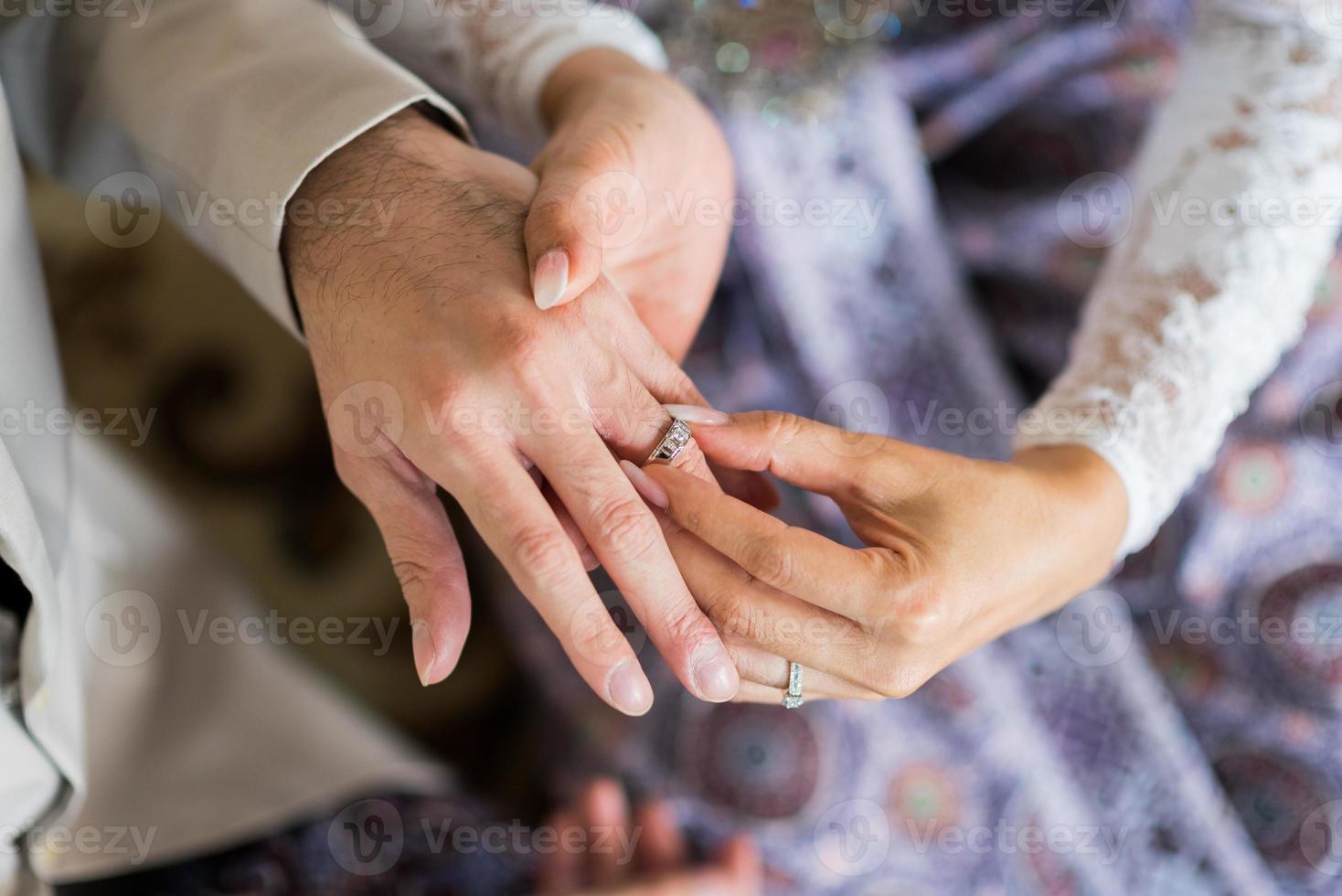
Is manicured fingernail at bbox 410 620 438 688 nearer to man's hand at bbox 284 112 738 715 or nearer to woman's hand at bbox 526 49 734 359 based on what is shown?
man's hand at bbox 284 112 738 715

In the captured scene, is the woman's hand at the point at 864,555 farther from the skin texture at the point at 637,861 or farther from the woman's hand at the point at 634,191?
the skin texture at the point at 637,861

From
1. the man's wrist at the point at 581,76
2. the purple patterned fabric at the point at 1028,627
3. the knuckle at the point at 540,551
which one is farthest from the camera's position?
the purple patterned fabric at the point at 1028,627

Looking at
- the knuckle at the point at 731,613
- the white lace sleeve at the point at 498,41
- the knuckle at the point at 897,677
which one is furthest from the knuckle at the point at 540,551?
the white lace sleeve at the point at 498,41

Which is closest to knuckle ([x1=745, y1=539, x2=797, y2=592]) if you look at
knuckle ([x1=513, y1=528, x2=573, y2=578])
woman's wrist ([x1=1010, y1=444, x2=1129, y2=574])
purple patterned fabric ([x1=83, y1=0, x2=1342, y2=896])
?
knuckle ([x1=513, y1=528, x2=573, y2=578])

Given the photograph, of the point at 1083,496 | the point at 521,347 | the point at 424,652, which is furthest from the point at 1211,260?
the point at 424,652

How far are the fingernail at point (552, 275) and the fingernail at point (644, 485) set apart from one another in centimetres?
12

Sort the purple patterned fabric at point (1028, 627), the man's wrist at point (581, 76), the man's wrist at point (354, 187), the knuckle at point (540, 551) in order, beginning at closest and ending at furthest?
the knuckle at point (540, 551)
the man's wrist at point (354, 187)
the man's wrist at point (581, 76)
the purple patterned fabric at point (1028, 627)

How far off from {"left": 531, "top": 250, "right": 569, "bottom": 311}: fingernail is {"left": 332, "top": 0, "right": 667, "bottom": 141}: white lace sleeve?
0.32 metres

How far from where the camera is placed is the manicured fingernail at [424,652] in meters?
0.57

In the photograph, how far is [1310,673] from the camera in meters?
0.83

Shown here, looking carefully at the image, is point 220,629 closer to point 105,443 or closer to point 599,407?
point 105,443

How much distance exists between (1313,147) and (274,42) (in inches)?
33.7

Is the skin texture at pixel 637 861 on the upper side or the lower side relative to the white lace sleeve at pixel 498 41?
lower

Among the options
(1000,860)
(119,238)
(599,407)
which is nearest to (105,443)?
(119,238)
